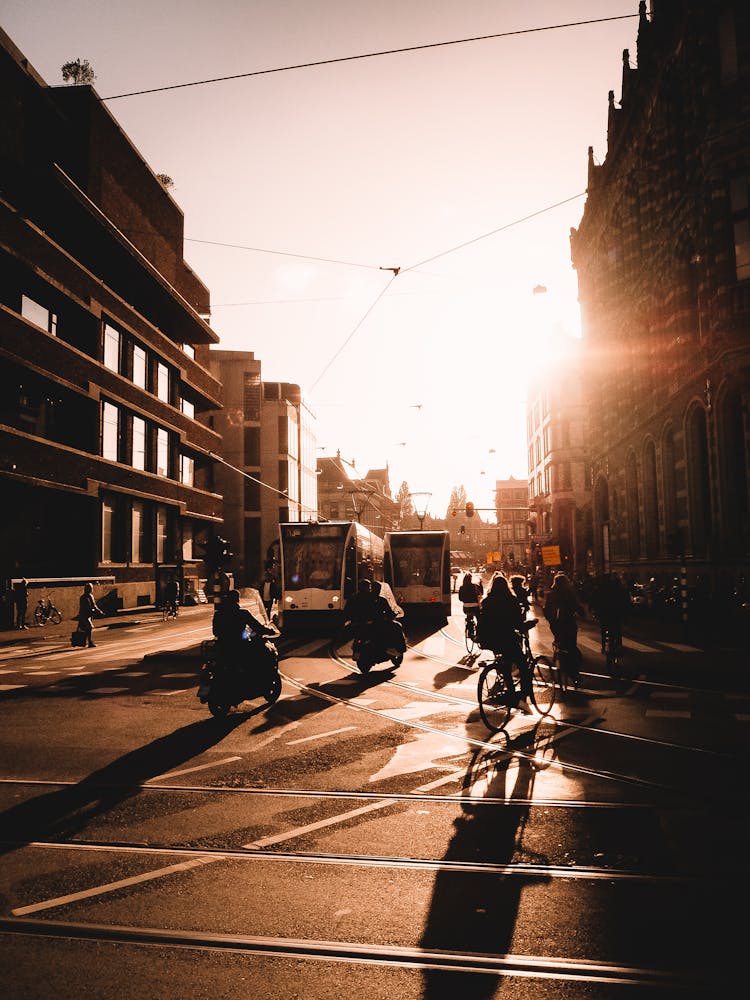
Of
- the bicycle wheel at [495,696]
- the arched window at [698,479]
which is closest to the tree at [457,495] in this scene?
the arched window at [698,479]

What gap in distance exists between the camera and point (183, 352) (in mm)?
49844

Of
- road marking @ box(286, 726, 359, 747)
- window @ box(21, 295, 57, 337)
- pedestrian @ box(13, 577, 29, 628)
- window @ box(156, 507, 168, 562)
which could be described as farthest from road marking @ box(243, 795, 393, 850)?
window @ box(156, 507, 168, 562)

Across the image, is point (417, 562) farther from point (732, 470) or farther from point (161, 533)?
point (161, 533)

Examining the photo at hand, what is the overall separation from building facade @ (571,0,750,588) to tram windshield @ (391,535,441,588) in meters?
7.58

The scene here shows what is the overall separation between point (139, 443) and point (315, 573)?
2156cm

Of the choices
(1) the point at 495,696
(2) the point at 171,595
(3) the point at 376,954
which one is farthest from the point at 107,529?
(3) the point at 376,954

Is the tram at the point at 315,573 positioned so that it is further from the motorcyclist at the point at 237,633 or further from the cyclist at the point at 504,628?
the cyclist at the point at 504,628

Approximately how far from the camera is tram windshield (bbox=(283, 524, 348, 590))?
933 inches

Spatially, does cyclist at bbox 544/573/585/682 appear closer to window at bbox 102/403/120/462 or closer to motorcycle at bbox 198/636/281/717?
motorcycle at bbox 198/636/281/717

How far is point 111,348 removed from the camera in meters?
38.5

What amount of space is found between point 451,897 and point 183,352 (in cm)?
4837

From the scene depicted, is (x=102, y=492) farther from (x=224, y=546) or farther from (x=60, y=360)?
(x=224, y=546)

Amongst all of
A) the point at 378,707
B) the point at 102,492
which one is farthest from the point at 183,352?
the point at 378,707

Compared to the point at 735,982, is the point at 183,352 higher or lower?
higher
